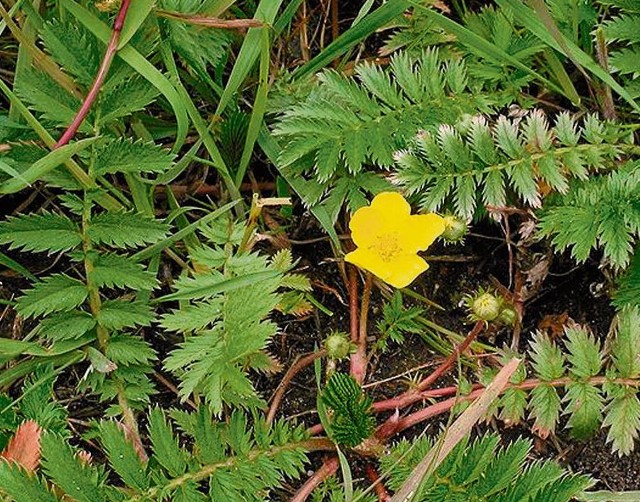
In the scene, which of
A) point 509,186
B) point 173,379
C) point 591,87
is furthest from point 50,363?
point 591,87

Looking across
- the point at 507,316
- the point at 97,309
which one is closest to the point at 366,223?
the point at 507,316

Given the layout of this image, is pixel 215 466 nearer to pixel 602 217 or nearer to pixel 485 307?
pixel 485 307

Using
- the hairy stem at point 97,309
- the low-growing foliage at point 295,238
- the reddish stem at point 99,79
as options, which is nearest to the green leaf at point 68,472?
the low-growing foliage at point 295,238

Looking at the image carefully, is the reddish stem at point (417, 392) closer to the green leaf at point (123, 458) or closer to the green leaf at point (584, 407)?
the green leaf at point (584, 407)

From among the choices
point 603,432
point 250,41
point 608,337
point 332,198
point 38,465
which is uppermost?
point 250,41

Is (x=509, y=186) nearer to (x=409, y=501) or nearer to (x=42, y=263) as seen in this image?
(x=409, y=501)

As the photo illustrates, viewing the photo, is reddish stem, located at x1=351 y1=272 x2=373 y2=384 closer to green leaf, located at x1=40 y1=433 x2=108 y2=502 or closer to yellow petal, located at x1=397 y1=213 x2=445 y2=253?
yellow petal, located at x1=397 y1=213 x2=445 y2=253
